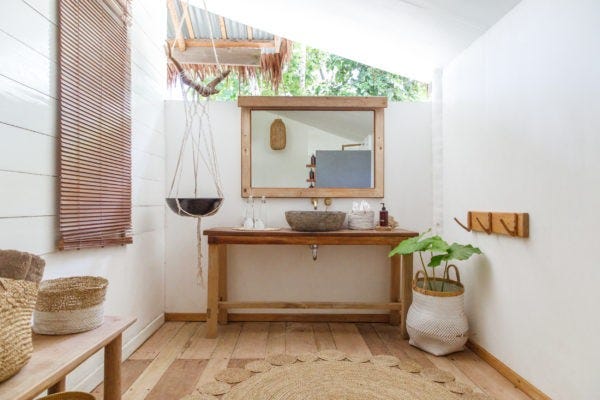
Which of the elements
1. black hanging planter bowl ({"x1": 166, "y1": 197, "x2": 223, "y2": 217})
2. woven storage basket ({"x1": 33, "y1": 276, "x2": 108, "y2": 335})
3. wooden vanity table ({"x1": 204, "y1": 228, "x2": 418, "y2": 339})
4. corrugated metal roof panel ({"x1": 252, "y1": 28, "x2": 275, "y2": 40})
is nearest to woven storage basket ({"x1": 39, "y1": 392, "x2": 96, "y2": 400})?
woven storage basket ({"x1": 33, "y1": 276, "x2": 108, "y2": 335})

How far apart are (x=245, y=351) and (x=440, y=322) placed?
1233 mm

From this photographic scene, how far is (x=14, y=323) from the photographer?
3.05 ft

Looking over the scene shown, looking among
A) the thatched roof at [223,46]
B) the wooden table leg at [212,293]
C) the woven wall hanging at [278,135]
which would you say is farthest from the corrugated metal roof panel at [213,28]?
the wooden table leg at [212,293]

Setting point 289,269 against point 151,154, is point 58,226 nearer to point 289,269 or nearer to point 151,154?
point 151,154

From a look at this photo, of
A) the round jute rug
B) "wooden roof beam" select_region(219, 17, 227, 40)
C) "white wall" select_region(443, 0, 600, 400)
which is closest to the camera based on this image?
"white wall" select_region(443, 0, 600, 400)

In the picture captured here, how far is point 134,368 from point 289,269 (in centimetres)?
137

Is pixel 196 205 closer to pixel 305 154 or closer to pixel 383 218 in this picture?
pixel 305 154

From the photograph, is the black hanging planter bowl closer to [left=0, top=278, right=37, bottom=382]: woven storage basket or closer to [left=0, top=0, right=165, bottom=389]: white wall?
[left=0, top=0, right=165, bottom=389]: white wall

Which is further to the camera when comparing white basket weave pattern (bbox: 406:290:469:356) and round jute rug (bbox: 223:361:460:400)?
white basket weave pattern (bbox: 406:290:469:356)

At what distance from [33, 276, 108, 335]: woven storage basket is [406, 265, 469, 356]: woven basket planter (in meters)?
1.87

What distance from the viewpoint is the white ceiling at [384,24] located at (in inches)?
91.4

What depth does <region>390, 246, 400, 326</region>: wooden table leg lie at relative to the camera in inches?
123

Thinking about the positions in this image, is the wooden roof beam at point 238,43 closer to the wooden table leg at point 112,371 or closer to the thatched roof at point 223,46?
the thatched roof at point 223,46

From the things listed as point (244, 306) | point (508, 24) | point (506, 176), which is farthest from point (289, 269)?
point (508, 24)
